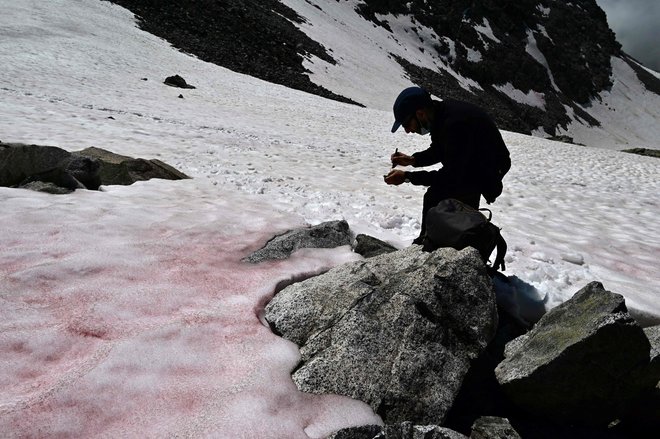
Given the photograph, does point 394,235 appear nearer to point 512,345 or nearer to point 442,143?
point 442,143

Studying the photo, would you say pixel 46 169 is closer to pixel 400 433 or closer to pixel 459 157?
pixel 459 157

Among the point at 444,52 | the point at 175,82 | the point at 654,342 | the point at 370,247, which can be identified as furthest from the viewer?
the point at 444,52

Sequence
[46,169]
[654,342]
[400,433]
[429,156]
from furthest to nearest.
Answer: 1. [46,169]
2. [429,156]
3. [654,342]
4. [400,433]

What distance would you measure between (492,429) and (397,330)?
2.81 ft

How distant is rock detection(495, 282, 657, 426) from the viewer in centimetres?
290

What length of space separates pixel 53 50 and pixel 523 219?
25477 millimetres

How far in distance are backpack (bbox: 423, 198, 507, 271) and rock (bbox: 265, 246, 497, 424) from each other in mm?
292

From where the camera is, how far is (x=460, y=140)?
433 centimetres

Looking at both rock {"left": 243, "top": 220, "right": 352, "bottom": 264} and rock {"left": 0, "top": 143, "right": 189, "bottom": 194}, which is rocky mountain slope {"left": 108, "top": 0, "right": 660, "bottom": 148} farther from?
rock {"left": 243, "top": 220, "right": 352, "bottom": 264}

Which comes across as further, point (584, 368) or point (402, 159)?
point (402, 159)

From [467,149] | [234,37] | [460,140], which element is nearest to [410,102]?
[460,140]

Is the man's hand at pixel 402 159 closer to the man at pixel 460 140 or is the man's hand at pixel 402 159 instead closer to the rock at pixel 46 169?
the man at pixel 460 140

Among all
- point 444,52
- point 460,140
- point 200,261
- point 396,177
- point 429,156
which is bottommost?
point 200,261

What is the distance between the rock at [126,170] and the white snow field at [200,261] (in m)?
0.47
